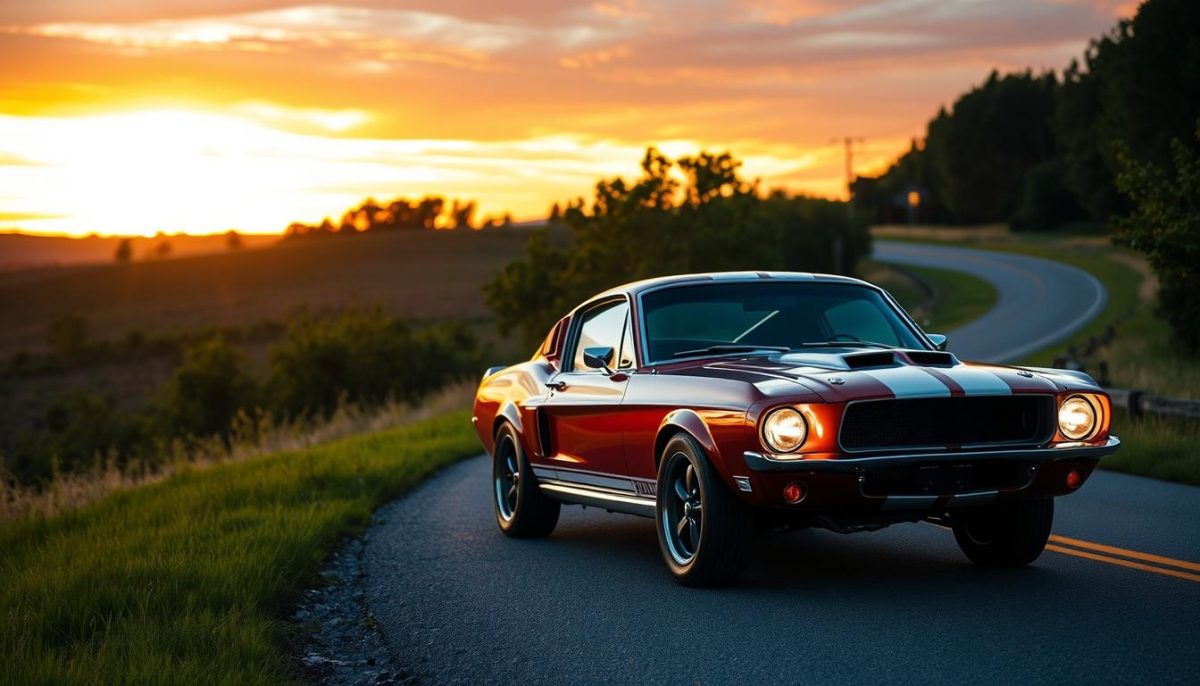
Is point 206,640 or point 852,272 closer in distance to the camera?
point 206,640

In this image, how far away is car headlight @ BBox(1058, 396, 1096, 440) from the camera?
22.2ft

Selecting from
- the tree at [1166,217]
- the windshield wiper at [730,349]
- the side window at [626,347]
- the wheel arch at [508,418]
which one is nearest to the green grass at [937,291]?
the tree at [1166,217]

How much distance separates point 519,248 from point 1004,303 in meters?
79.9

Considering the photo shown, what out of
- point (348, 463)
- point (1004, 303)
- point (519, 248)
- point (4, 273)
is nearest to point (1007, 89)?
point (519, 248)

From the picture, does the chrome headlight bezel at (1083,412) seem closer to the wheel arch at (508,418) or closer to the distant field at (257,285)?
the wheel arch at (508,418)

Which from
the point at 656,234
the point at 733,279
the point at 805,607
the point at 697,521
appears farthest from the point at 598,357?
the point at 656,234

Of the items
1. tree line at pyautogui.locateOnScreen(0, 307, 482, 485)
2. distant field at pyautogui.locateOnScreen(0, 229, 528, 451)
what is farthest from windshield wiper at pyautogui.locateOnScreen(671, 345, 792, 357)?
distant field at pyautogui.locateOnScreen(0, 229, 528, 451)

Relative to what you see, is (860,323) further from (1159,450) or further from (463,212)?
(463,212)

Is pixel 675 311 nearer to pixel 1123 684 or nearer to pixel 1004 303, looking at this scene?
pixel 1123 684

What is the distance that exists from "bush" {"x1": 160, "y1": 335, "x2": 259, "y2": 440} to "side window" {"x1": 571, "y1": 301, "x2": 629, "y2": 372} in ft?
139

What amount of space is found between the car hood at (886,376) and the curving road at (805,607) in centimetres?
99

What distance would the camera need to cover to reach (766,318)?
7945 mm

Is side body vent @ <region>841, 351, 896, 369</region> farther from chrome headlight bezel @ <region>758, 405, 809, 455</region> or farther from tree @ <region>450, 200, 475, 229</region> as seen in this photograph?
tree @ <region>450, 200, 475, 229</region>

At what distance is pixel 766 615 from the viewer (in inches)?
248
